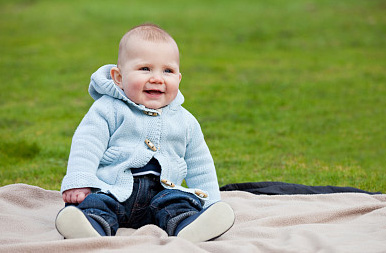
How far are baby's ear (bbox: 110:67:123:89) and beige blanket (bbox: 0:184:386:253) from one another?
92cm

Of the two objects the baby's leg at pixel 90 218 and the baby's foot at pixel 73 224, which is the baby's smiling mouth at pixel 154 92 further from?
the baby's foot at pixel 73 224

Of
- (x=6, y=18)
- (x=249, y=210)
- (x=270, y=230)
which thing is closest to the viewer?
(x=270, y=230)

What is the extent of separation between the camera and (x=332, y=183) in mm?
5258

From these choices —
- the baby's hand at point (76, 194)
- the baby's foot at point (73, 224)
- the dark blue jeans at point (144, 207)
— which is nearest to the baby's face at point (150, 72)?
the dark blue jeans at point (144, 207)

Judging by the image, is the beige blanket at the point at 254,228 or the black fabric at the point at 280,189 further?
the black fabric at the point at 280,189

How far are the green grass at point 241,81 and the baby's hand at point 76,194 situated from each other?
1689 millimetres

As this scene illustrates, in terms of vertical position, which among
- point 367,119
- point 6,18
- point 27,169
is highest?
point 6,18

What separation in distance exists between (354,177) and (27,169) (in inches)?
118

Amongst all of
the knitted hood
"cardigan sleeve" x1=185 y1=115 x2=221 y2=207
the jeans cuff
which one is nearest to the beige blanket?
the jeans cuff

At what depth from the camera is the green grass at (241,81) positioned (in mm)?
6016

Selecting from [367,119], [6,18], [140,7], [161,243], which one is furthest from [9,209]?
[140,7]

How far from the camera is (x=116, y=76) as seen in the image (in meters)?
3.73

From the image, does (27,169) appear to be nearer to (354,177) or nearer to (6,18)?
(354,177)

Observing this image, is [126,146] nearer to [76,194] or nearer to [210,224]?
[76,194]
